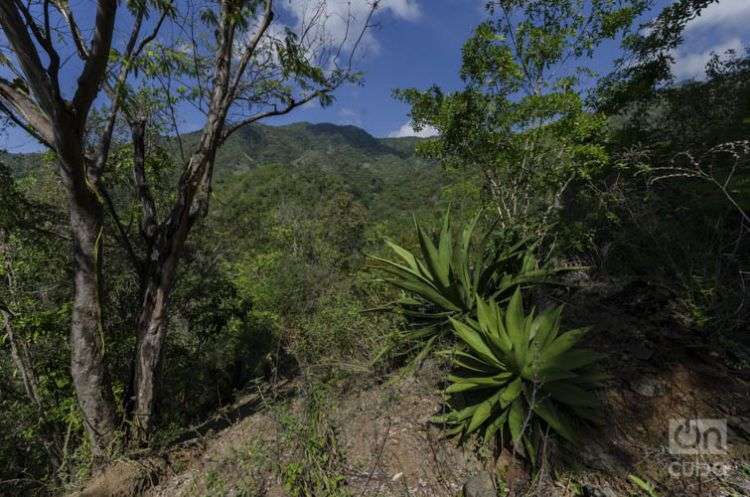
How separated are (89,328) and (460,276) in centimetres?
338

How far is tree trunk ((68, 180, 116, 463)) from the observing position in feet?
9.69

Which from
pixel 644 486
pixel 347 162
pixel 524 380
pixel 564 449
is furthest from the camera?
pixel 347 162

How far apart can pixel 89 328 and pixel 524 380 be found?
341 cm

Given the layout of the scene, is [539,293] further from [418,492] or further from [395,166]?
[395,166]

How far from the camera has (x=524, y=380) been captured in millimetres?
2625

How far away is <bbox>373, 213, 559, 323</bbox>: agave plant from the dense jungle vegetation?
0.03 m

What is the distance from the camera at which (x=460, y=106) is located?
4828mm

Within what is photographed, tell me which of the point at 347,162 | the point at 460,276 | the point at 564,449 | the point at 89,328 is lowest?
the point at 564,449

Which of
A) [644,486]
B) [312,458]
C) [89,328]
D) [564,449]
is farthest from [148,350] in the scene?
[644,486]

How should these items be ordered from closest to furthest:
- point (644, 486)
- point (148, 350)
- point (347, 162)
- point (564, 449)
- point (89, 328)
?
point (644, 486), point (564, 449), point (89, 328), point (148, 350), point (347, 162)

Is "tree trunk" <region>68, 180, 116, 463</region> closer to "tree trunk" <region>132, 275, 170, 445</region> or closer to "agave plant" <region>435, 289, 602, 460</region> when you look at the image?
"tree trunk" <region>132, 275, 170, 445</region>

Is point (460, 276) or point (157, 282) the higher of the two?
point (460, 276)

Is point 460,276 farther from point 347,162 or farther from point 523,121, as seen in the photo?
point 347,162

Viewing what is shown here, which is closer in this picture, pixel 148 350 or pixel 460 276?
pixel 148 350
